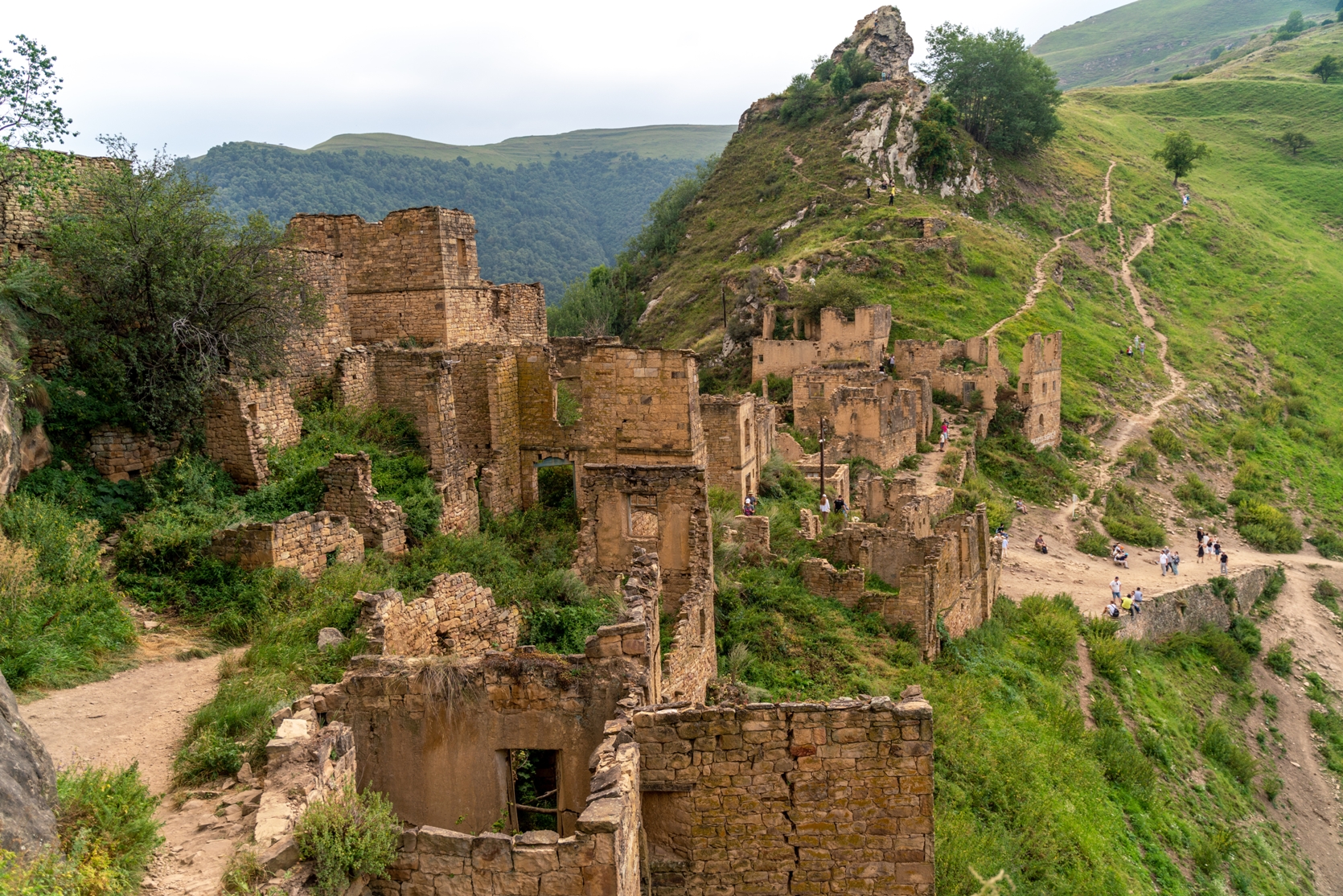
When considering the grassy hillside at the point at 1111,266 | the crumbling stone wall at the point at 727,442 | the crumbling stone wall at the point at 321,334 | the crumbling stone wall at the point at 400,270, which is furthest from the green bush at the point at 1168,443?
the crumbling stone wall at the point at 321,334

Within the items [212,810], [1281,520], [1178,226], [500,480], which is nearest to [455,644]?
[212,810]

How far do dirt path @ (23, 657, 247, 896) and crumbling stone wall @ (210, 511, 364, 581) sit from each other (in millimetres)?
1917

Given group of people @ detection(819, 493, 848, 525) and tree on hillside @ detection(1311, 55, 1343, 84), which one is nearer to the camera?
group of people @ detection(819, 493, 848, 525)

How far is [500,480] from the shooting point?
55.1 feet

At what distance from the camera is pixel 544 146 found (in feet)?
554

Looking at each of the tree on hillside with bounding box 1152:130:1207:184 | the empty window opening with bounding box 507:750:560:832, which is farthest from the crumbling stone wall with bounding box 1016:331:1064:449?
the tree on hillside with bounding box 1152:130:1207:184

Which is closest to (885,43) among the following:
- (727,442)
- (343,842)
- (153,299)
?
(727,442)

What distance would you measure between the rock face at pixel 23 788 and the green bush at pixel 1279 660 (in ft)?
106

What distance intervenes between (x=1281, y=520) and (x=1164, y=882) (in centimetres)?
2651

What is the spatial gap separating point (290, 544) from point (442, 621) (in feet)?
10.7

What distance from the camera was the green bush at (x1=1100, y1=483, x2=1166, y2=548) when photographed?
3362cm

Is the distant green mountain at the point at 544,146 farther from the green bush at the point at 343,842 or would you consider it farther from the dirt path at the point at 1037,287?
the green bush at the point at 343,842

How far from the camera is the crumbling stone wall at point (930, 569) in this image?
17641mm

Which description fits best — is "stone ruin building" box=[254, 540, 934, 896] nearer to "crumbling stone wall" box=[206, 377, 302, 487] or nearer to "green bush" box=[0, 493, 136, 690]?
"green bush" box=[0, 493, 136, 690]
